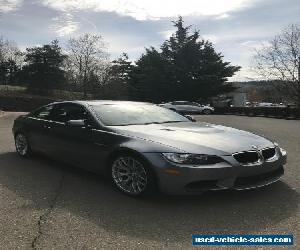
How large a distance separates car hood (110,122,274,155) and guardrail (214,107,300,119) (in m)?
24.2

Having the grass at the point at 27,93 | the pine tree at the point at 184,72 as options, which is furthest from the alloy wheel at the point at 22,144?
the grass at the point at 27,93

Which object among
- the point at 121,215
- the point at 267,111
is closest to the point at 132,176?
the point at 121,215

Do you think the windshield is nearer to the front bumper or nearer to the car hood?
the car hood

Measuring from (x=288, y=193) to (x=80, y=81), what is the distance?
189 feet

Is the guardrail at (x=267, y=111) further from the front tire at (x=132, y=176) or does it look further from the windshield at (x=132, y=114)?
the front tire at (x=132, y=176)

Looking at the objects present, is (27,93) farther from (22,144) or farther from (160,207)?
(160,207)

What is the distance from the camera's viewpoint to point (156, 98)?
153 ft

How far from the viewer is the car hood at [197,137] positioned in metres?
4.90

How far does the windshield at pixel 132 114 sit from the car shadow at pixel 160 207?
3.20 feet

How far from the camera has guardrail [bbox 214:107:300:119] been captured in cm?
2867

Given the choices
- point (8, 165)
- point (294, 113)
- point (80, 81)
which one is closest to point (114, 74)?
Answer: point (80, 81)

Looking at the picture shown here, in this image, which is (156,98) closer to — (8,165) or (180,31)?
(180,31)

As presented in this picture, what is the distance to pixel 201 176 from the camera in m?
4.65

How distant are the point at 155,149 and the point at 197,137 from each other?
2.23 feet
